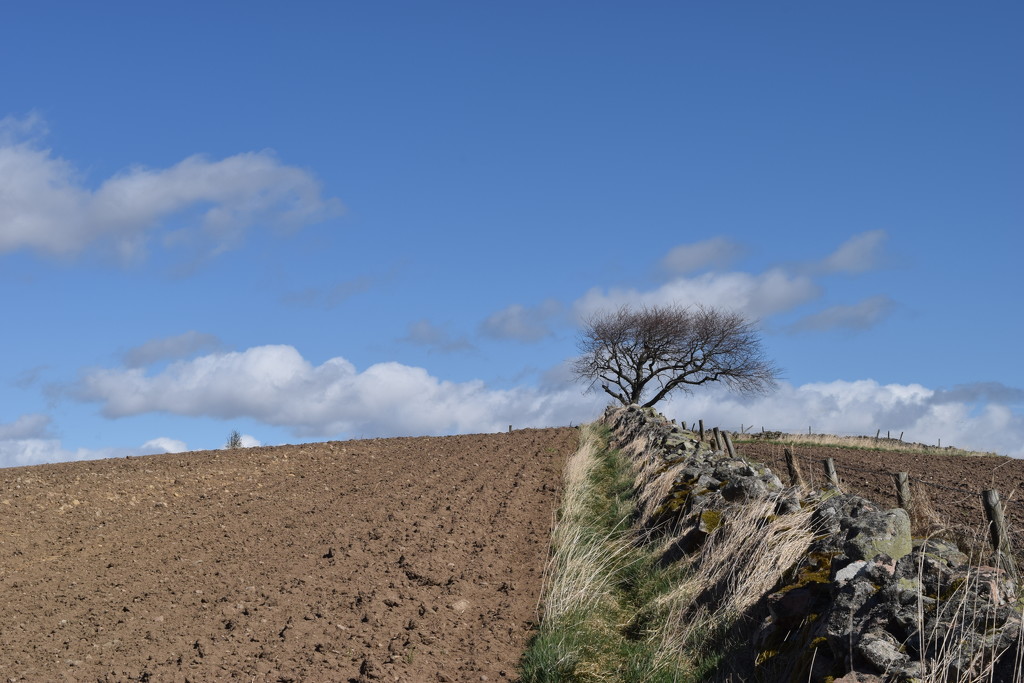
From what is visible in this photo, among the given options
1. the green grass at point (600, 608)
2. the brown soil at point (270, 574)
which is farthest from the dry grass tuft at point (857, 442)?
the green grass at point (600, 608)

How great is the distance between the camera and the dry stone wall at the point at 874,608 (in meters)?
5.39

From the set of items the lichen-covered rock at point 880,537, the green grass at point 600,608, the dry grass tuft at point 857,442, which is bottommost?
the green grass at point 600,608

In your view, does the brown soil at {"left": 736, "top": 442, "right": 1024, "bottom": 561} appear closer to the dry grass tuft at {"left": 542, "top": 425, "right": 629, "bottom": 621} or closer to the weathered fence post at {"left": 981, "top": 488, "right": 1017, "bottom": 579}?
the weathered fence post at {"left": 981, "top": 488, "right": 1017, "bottom": 579}

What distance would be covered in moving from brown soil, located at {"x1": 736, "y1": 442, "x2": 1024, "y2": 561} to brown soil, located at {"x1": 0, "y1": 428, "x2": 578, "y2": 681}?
456cm

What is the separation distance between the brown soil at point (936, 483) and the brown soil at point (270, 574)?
15.0 ft

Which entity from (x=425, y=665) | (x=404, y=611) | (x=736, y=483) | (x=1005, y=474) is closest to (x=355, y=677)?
(x=425, y=665)

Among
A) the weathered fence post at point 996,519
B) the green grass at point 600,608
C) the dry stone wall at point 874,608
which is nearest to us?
the dry stone wall at point 874,608

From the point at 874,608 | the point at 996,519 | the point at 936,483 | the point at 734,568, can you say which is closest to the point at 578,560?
the point at 734,568

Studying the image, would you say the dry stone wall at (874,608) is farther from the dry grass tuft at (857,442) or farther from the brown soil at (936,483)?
the dry grass tuft at (857,442)

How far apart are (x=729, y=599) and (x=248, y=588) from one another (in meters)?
→ 5.12

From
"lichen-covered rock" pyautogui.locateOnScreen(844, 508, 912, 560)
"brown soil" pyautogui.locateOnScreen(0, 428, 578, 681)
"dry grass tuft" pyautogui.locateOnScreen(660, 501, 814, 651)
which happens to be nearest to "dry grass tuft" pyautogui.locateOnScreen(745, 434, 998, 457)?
"brown soil" pyautogui.locateOnScreen(0, 428, 578, 681)

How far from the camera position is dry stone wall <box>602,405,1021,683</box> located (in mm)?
5391

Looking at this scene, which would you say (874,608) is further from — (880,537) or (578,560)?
(578,560)

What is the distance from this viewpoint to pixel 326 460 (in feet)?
69.4
